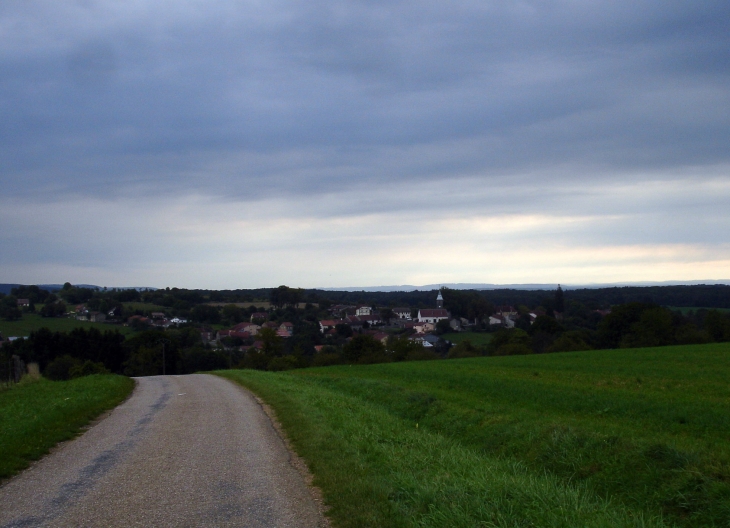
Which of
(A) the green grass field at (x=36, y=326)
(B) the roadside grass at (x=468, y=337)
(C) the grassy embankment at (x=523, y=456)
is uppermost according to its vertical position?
(C) the grassy embankment at (x=523, y=456)

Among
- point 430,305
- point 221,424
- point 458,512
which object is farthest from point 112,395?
point 430,305

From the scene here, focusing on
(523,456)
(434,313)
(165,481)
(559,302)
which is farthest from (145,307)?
(165,481)

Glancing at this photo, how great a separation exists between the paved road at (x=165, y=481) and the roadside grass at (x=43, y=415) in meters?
0.36

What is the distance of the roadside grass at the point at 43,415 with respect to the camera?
952 cm

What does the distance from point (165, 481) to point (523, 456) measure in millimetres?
6366

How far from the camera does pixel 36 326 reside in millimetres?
84438

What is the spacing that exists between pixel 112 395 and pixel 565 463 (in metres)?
14.5

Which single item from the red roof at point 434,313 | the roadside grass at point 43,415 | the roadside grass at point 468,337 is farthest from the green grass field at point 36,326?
the red roof at point 434,313

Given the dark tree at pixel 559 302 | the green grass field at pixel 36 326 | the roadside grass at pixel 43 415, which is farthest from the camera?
the dark tree at pixel 559 302

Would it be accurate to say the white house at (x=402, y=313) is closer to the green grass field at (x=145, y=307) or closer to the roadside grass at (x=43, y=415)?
the green grass field at (x=145, y=307)

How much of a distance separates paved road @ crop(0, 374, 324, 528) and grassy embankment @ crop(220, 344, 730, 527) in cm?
62

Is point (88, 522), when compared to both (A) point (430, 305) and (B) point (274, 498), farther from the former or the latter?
(A) point (430, 305)

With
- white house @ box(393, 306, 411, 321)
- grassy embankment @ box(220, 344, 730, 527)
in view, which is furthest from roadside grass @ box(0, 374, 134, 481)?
white house @ box(393, 306, 411, 321)

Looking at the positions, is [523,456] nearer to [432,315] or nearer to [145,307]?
[145,307]
